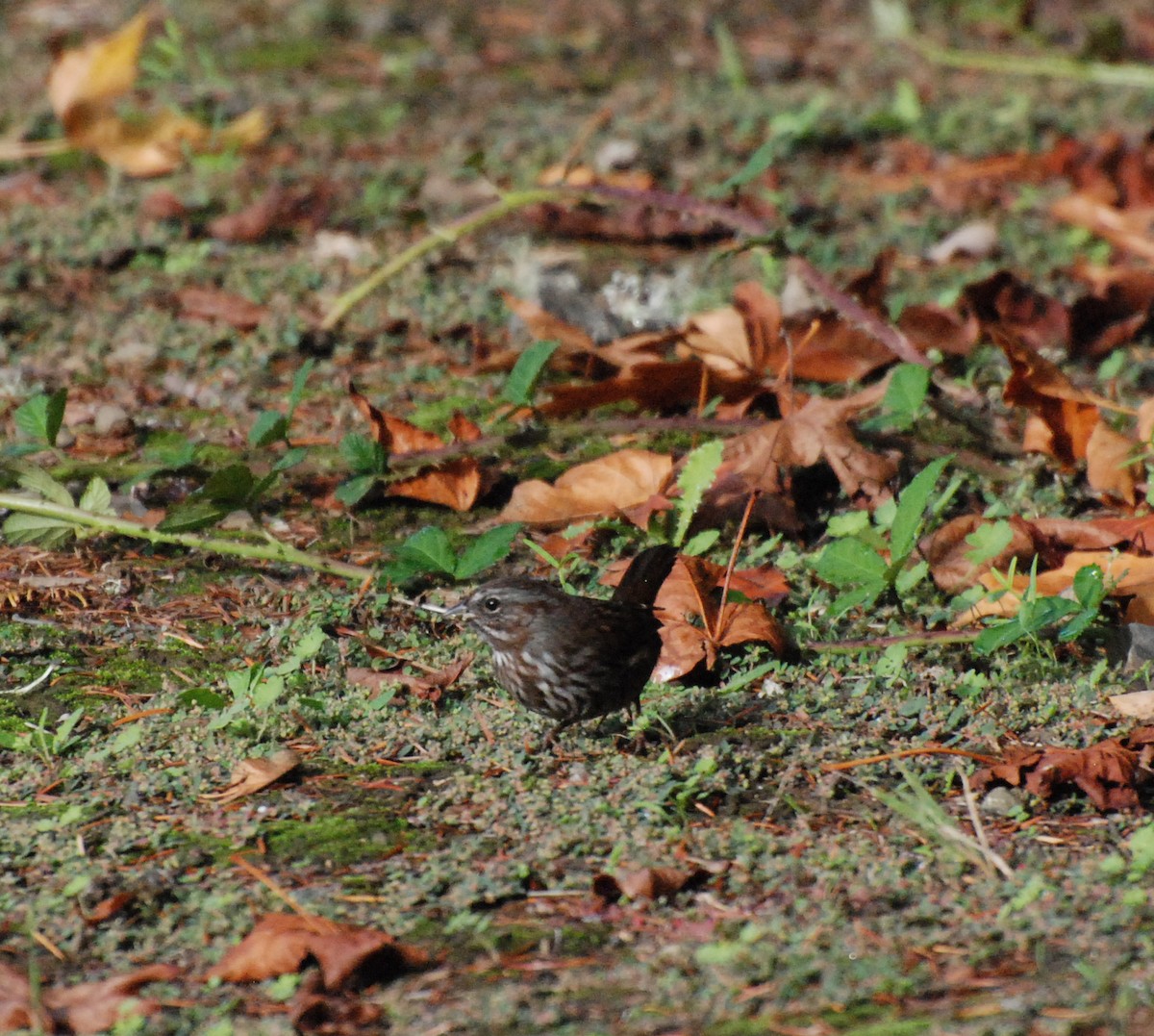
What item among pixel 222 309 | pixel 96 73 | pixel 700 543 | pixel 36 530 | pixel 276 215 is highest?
pixel 96 73

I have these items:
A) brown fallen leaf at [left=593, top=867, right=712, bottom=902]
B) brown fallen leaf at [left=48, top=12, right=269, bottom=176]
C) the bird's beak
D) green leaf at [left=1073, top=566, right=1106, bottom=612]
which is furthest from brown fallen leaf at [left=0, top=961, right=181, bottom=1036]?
brown fallen leaf at [left=48, top=12, right=269, bottom=176]

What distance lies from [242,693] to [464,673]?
61 cm

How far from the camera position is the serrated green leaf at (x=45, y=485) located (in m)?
4.61

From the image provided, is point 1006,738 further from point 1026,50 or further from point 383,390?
point 1026,50

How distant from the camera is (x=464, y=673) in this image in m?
4.27

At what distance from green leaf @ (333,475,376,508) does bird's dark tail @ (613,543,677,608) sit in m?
0.94

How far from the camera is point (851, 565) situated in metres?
4.12

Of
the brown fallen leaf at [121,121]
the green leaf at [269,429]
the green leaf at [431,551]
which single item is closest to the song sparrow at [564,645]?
the green leaf at [431,551]

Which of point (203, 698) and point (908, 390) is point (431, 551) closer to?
point (203, 698)

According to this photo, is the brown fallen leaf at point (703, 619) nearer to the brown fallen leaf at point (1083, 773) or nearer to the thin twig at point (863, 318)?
the brown fallen leaf at point (1083, 773)

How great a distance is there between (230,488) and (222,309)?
1.93 meters

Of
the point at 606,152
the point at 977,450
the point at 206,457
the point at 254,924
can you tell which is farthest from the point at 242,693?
→ the point at 606,152

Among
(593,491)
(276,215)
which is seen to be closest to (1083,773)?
(593,491)

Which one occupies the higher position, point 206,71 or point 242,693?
point 206,71
